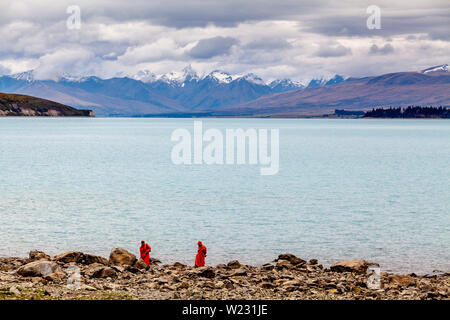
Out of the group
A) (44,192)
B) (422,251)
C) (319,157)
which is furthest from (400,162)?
(422,251)

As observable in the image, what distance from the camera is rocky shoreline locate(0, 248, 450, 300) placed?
17562 millimetres

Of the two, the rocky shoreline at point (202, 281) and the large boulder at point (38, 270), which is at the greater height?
the large boulder at point (38, 270)

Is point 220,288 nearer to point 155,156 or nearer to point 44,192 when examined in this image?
point 44,192

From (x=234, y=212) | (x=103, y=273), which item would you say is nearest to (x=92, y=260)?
(x=103, y=273)

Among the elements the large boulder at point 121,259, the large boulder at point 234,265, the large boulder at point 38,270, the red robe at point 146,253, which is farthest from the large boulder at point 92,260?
the large boulder at point 234,265

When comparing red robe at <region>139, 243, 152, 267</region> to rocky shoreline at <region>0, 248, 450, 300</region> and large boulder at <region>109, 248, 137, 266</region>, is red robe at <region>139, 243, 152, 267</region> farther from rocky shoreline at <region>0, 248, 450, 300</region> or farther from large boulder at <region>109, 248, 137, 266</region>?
large boulder at <region>109, 248, 137, 266</region>

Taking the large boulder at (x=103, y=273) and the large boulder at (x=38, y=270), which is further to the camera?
the large boulder at (x=103, y=273)

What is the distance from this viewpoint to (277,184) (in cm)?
5884

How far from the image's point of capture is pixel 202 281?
20.0 metres

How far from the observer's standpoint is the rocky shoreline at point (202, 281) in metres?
17.6

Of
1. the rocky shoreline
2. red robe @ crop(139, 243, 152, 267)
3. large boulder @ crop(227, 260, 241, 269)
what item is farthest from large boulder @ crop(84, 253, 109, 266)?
large boulder @ crop(227, 260, 241, 269)

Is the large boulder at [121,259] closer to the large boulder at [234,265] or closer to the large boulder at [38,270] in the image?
the large boulder at [38,270]

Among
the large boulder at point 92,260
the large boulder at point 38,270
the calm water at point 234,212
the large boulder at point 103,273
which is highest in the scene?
the large boulder at point 38,270
